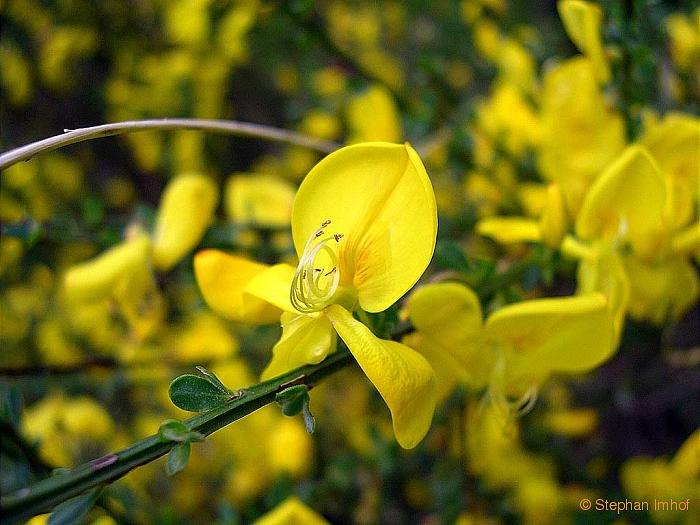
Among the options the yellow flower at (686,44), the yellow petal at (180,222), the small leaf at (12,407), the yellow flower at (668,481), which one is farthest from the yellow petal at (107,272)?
the yellow flower at (686,44)

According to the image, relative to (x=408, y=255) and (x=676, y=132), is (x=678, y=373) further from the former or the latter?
(x=408, y=255)

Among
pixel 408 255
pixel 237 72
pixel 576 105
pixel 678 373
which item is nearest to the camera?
pixel 408 255

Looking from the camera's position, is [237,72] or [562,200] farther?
[237,72]

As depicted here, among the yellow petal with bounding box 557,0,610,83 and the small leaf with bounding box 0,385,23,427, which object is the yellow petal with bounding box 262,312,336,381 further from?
the yellow petal with bounding box 557,0,610,83

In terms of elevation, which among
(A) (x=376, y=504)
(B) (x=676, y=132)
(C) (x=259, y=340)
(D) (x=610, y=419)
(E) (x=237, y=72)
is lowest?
(D) (x=610, y=419)

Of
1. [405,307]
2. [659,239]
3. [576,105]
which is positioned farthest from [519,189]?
[405,307]

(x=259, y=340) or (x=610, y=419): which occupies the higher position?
(x=259, y=340)

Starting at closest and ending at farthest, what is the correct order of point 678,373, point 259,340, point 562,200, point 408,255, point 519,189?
point 408,255 → point 562,200 → point 519,189 → point 259,340 → point 678,373
